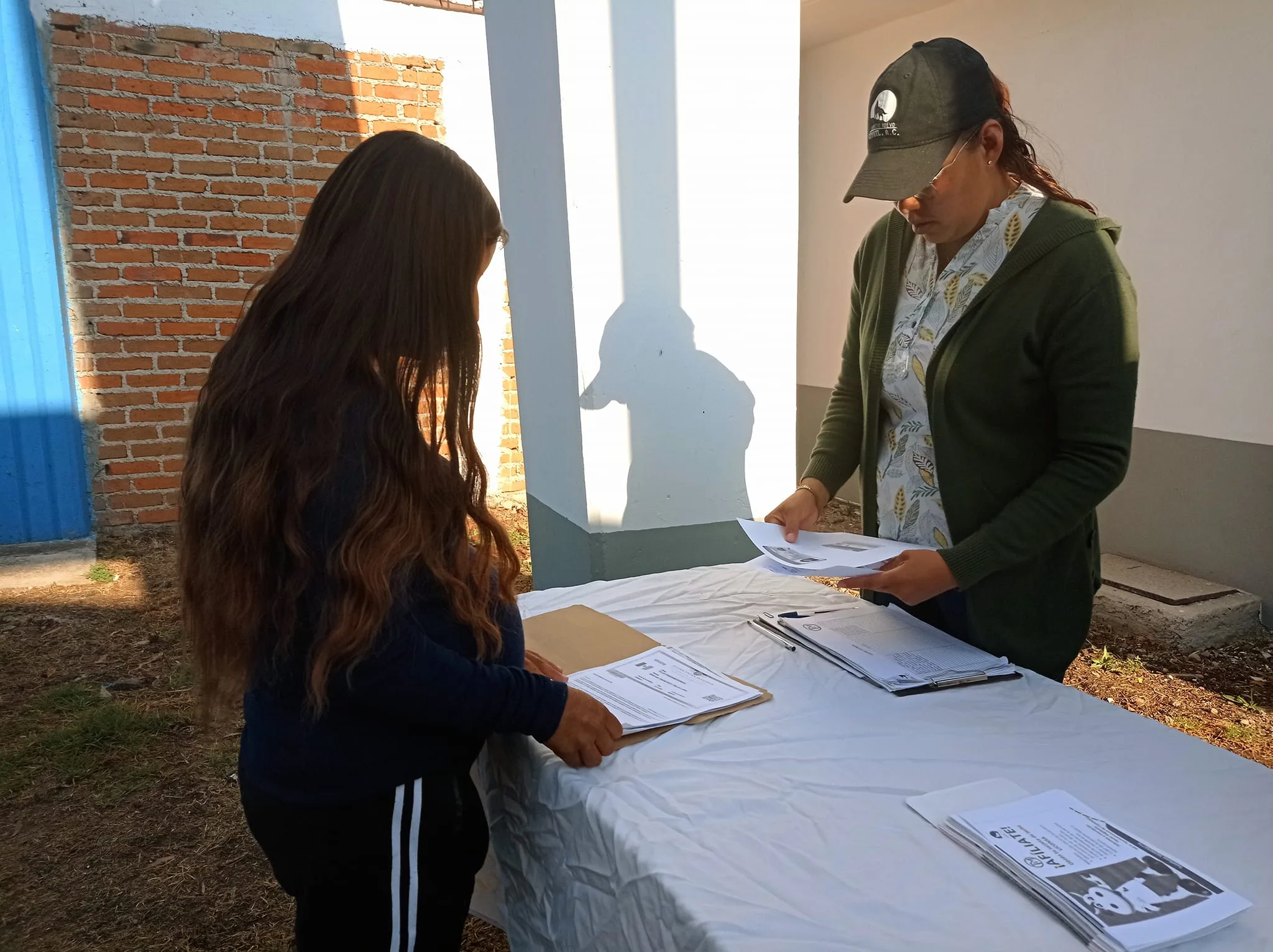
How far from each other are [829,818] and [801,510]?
0.85 m

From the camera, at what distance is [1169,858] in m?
1.00

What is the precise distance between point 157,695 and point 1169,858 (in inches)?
140

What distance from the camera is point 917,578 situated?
1526 mm

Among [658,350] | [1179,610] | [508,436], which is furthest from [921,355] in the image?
[508,436]

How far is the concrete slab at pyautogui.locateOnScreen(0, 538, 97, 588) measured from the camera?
15.0ft

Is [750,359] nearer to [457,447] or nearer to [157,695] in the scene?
[457,447]

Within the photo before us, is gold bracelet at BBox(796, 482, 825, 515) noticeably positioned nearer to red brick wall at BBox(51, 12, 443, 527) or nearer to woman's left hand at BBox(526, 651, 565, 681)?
woman's left hand at BBox(526, 651, 565, 681)

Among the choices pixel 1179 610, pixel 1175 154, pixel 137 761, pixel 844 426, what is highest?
pixel 1175 154

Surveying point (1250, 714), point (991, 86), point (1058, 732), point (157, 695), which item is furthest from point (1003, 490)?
point (157, 695)

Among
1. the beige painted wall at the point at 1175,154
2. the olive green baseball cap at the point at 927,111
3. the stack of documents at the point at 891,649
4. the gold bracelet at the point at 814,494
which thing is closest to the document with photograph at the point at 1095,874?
the stack of documents at the point at 891,649

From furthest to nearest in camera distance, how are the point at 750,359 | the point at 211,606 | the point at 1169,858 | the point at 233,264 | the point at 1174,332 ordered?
the point at 233,264 < the point at 1174,332 < the point at 750,359 < the point at 211,606 < the point at 1169,858

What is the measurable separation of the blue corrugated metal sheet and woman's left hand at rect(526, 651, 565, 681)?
4.39 m

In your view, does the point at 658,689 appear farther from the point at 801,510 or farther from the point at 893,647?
the point at 801,510

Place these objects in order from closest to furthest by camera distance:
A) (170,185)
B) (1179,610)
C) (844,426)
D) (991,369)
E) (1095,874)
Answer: (1095,874) < (991,369) < (844,426) < (1179,610) < (170,185)
